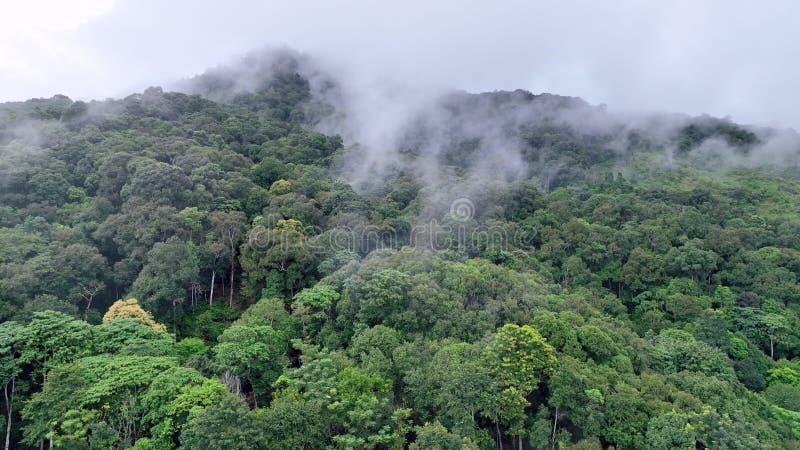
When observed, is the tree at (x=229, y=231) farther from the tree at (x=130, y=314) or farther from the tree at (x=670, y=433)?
the tree at (x=670, y=433)

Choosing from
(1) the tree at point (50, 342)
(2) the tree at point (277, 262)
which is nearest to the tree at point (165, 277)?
(2) the tree at point (277, 262)

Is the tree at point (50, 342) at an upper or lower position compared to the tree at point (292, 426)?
upper

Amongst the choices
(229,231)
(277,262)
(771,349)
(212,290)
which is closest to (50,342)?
(212,290)

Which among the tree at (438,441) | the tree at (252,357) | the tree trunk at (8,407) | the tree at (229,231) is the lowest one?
the tree trunk at (8,407)

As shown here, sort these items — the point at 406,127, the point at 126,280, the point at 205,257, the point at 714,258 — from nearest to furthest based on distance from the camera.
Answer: the point at 126,280 → the point at 205,257 → the point at 714,258 → the point at 406,127

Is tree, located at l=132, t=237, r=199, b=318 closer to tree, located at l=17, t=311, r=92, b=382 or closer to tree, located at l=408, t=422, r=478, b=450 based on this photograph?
tree, located at l=17, t=311, r=92, b=382

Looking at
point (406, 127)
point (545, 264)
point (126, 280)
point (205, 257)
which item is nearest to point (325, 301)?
point (205, 257)

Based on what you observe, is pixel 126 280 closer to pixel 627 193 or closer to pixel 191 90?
pixel 627 193

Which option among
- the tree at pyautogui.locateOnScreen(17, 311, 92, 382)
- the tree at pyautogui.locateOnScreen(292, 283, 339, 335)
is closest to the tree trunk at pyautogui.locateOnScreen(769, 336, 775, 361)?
the tree at pyautogui.locateOnScreen(292, 283, 339, 335)
